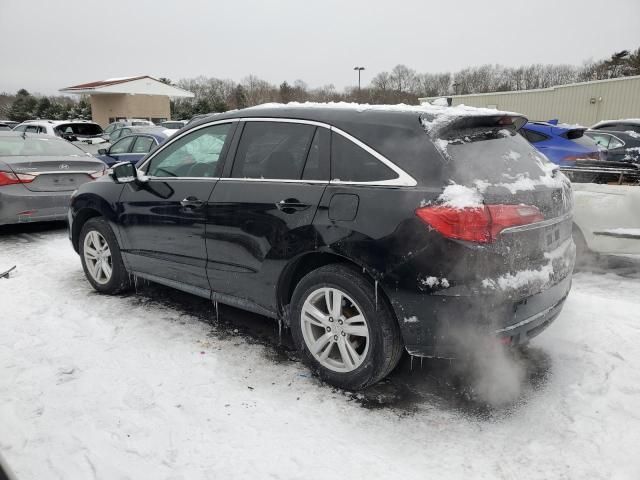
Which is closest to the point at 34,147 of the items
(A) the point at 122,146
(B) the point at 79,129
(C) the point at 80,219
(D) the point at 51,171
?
(D) the point at 51,171

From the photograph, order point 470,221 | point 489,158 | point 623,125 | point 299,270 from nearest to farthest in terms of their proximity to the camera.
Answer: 1. point 470,221
2. point 489,158
3. point 299,270
4. point 623,125

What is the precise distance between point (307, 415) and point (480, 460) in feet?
3.16

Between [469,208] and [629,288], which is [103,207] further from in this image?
[629,288]

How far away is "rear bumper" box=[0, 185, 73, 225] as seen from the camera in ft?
22.6

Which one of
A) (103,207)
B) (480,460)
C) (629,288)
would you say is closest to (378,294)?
(480,460)

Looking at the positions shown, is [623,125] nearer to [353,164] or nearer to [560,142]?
[560,142]

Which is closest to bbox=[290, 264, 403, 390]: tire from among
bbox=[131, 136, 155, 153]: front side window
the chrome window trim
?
the chrome window trim

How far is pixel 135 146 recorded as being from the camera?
1086 cm

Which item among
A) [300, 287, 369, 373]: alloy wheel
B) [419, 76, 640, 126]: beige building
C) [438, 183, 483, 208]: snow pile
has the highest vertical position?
[419, 76, 640, 126]: beige building

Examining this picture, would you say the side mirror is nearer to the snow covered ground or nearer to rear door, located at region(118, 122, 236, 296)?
rear door, located at region(118, 122, 236, 296)

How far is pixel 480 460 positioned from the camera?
8.32ft

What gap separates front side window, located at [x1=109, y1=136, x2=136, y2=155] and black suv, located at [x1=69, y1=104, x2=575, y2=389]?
7730 millimetres

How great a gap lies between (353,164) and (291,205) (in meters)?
0.48

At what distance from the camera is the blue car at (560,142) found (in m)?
8.39
